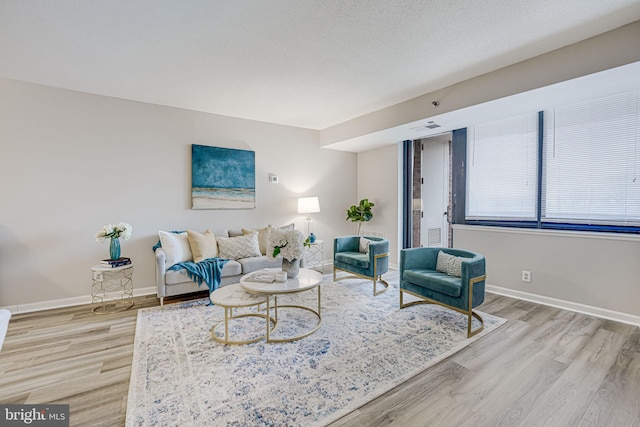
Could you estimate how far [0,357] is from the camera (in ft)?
7.82

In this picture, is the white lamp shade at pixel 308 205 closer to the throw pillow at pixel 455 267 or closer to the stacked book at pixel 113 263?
the throw pillow at pixel 455 267

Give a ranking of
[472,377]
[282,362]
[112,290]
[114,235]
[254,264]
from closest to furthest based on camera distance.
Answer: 1. [472,377]
2. [282,362]
3. [114,235]
4. [112,290]
5. [254,264]

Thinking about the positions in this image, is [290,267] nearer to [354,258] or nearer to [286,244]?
[286,244]

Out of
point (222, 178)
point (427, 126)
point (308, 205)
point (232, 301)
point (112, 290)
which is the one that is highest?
point (427, 126)

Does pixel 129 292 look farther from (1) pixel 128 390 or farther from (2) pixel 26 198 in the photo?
(1) pixel 128 390

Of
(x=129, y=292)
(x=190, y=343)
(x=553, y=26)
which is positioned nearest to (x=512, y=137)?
(x=553, y=26)

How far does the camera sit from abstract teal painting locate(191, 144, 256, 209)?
4.33 m

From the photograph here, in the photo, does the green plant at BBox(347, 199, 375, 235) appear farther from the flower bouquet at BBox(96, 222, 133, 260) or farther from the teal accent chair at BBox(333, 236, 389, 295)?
the flower bouquet at BBox(96, 222, 133, 260)

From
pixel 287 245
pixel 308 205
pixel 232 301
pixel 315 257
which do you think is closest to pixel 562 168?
pixel 287 245

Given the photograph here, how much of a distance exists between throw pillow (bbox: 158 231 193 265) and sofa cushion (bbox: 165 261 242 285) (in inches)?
7.2

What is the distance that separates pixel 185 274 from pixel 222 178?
167 cm

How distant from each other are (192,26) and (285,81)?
1.20 meters

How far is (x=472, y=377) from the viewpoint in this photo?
2.10 metres

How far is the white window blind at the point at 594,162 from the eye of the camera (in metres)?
3.00
